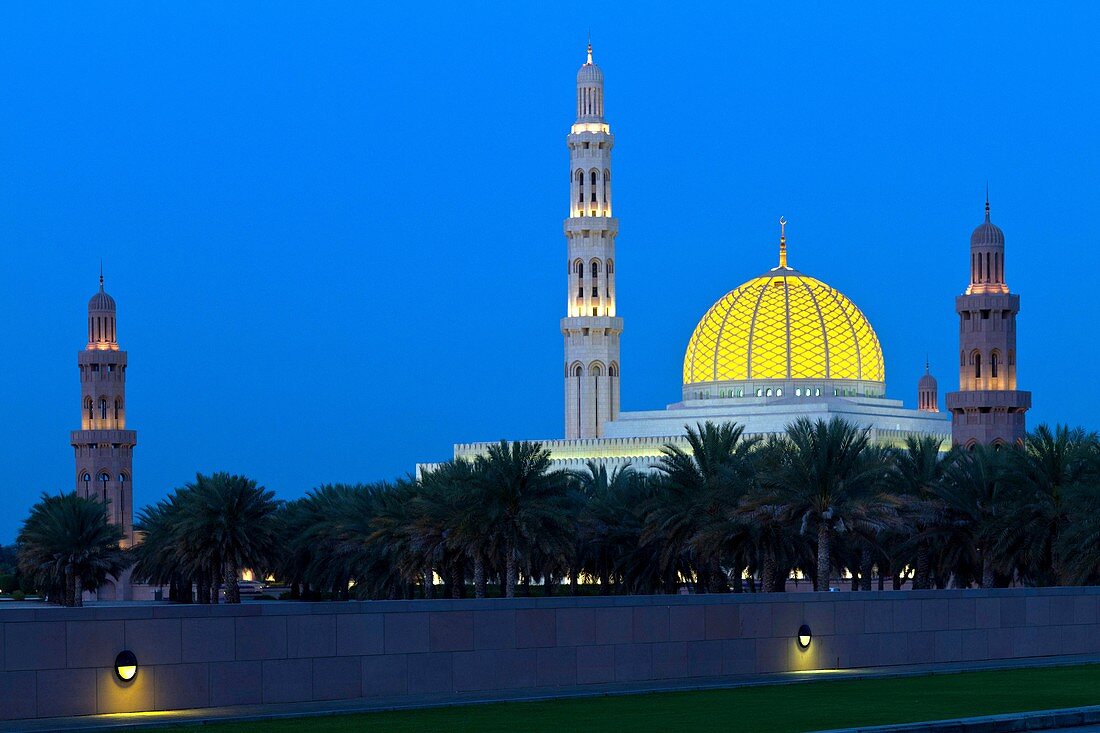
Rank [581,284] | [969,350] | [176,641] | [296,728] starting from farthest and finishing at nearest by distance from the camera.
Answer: [581,284] → [969,350] → [176,641] → [296,728]

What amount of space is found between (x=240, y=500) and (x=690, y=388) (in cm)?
3400

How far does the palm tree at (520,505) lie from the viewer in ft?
135

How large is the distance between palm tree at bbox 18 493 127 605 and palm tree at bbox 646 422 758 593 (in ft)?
61.4

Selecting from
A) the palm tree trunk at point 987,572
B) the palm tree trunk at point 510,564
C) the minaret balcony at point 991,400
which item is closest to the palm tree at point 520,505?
the palm tree trunk at point 510,564

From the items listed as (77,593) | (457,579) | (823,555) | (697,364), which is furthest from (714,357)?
(823,555)

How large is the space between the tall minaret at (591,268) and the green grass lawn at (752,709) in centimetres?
5389

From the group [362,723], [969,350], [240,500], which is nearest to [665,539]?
[240,500]

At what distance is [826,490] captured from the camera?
3741cm

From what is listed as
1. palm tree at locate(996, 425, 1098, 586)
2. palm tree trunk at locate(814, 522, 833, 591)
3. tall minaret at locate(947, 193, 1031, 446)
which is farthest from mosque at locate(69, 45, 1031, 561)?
palm tree trunk at locate(814, 522, 833, 591)

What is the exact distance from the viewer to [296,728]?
17.5 meters

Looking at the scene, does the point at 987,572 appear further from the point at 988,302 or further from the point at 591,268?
the point at 591,268

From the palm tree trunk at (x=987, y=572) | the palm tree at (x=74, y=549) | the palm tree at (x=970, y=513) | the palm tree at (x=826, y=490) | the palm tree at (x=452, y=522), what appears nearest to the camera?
the palm tree at (x=826, y=490)

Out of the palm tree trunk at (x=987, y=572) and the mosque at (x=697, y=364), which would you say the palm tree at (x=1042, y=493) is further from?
the mosque at (x=697, y=364)

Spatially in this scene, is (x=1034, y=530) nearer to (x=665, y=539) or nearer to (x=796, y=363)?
(x=665, y=539)
